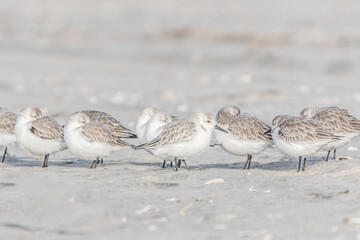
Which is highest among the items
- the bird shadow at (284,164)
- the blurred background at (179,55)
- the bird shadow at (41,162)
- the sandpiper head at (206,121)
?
the blurred background at (179,55)

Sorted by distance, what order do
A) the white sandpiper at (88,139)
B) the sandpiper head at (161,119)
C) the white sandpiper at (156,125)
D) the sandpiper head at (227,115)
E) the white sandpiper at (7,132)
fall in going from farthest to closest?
the white sandpiper at (7,132) → the sandpiper head at (161,119) → the white sandpiper at (156,125) → the sandpiper head at (227,115) → the white sandpiper at (88,139)

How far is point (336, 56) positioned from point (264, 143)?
11.9 meters

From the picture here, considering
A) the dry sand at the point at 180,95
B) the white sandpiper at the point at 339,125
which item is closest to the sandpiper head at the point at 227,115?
the dry sand at the point at 180,95

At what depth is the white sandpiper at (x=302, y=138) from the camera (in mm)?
8984

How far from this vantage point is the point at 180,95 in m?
17.2

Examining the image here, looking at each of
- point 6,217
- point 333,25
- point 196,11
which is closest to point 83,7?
point 196,11

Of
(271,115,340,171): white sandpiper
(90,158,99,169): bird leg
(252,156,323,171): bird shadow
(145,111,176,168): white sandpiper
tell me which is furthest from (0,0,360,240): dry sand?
(145,111,176,168): white sandpiper

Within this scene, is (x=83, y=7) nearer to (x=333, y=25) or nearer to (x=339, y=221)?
(x=333, y=25)

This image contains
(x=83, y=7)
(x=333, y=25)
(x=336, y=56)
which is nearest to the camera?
(x=336, y=56)

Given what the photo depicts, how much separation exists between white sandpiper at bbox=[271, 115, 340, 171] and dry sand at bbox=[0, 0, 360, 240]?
277mm

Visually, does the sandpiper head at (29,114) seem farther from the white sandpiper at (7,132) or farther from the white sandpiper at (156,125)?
the white sandpiper at (156,125)

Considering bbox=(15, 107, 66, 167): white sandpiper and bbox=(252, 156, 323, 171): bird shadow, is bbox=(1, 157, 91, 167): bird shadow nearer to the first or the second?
bbox=(15, 107, 66, 167): white sandpiper

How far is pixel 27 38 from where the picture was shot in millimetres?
27328

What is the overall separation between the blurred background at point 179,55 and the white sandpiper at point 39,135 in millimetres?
3506
